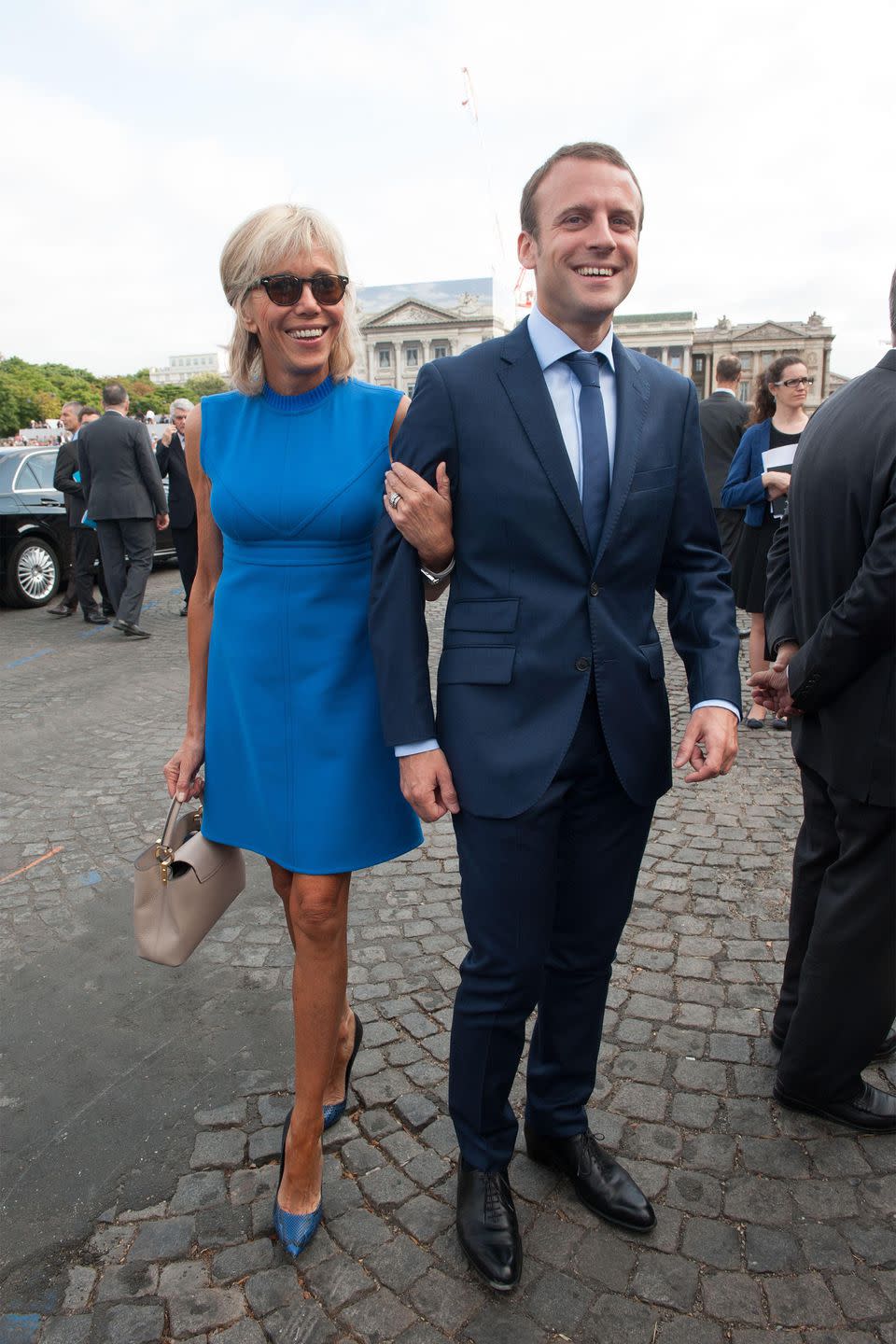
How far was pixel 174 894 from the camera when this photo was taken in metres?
2.31

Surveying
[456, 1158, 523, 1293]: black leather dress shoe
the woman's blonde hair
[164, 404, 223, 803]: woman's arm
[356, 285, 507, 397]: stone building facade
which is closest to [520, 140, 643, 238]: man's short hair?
the woman's blonde hair

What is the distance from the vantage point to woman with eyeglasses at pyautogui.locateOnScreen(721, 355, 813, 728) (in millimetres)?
5801

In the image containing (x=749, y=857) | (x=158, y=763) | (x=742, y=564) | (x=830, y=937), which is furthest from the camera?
(x=742, y=564)

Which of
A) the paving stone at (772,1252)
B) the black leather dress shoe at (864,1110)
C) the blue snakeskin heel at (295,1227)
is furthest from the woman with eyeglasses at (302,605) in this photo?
the black leather dress shoe at (864,1110)

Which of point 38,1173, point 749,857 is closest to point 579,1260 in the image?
point 38,1173

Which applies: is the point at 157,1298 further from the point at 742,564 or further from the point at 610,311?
the point at 742,564

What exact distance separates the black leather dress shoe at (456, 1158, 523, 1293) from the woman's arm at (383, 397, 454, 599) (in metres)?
1.36

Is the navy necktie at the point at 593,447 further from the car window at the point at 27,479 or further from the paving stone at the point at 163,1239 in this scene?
the car window at the point at 27,479

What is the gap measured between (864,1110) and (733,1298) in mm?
715

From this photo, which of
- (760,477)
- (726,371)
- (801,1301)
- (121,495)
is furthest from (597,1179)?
(121,495)

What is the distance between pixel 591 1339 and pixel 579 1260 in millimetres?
202

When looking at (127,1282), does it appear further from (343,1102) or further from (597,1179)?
(597,1179)

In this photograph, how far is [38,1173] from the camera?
2506mm

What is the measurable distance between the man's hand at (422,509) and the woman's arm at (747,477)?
4.24 meters
